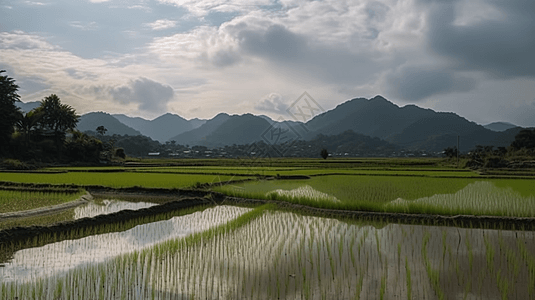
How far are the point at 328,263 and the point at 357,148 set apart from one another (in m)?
111

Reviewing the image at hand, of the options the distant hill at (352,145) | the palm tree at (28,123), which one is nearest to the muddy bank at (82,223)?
the palm tree at (28,123)

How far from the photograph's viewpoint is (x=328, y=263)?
532cm

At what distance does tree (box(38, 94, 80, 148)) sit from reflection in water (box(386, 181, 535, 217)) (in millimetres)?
36259

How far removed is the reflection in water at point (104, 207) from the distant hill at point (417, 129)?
11183 centimetres

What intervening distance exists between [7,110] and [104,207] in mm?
29652

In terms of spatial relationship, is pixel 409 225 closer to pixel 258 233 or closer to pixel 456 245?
pixel 456 245

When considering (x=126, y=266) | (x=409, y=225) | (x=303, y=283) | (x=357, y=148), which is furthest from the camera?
(x=357, y=148)

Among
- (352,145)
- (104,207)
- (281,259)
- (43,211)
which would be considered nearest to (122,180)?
(104,207)

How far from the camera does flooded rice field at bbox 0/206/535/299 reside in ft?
13.9

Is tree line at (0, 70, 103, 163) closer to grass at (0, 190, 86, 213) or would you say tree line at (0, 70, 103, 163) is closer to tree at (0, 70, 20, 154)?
tree at (0, 70, 20, 154)

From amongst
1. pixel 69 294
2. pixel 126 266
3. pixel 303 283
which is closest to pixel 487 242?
pixel 303 283

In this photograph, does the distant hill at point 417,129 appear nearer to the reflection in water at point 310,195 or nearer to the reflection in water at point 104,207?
the reflection in water at point 310,195

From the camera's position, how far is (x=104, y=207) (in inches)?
416

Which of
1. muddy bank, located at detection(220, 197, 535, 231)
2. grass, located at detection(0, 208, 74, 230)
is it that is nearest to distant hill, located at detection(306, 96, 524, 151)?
muddy bank, located at detection(220, 197, 535, 231)
